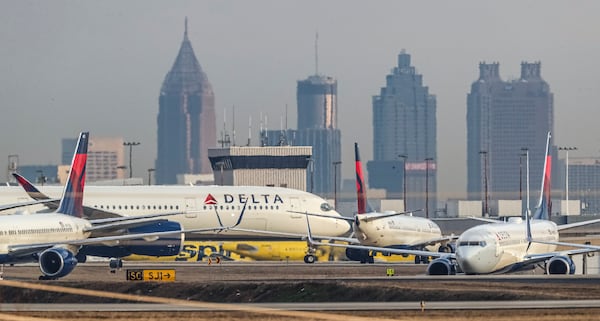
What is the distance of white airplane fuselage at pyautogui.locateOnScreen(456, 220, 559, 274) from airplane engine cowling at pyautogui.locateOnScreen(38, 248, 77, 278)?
24.4 m

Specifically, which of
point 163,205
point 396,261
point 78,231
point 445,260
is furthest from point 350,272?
point 163,205

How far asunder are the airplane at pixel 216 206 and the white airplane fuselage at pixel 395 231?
29.1 ft

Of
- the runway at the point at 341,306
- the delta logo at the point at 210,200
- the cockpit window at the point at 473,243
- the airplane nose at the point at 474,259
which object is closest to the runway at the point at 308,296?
the runway at the point at 341,306

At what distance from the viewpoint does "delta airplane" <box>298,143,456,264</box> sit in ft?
403

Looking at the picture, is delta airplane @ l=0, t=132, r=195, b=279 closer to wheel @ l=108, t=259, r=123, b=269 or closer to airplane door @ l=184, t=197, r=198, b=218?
wheel @ l=108, t=259, r=123, b=269

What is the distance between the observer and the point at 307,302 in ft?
223

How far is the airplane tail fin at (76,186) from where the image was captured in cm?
10325

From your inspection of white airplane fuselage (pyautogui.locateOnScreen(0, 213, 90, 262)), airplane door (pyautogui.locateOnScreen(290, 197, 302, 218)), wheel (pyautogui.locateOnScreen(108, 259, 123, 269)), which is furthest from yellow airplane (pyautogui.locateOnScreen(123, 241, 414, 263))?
white airplane fuselage (pyautogui.locateOnScreen(0, 213, 90, 262))

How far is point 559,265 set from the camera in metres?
95.6

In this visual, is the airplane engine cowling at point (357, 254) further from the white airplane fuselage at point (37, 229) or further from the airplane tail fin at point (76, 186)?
the white airplane fuselage at point (37, 229)

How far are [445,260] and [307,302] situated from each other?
2896 centimetres

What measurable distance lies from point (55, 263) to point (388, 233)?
41959 mm

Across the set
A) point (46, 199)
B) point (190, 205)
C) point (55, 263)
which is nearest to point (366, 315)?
point (55, 263)

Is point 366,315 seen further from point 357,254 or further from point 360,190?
point 360,190
